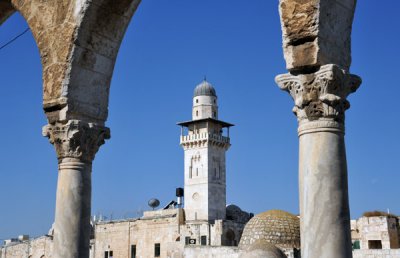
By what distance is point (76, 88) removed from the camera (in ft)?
22.9

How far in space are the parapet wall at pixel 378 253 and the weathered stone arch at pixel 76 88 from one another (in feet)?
36.7

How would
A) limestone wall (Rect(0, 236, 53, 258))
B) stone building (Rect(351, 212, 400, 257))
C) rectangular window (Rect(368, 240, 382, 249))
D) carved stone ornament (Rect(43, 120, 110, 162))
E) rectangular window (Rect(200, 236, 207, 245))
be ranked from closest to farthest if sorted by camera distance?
carved stone ornament (Rect(43, 120, 110, 162)) < stone building (Rect(351, 212, 400, 257)) < rectangular window (Rect(368, 240, 382, 249)) < limestone wall (Rect(0, 236, 53, 258)) < rectangular window (Rect(200, 236, 207, 245))

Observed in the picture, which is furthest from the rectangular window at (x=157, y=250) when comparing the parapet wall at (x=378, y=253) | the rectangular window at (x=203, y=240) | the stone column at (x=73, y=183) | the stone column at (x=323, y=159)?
Result: the stone column at (x=323, y=159)

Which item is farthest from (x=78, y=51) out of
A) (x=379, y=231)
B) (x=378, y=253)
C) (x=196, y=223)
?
(x=196, y=223)

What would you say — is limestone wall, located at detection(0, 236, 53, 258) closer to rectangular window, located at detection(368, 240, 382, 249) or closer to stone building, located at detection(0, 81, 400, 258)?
stone building, located at detection(0, 81, 400, 258)

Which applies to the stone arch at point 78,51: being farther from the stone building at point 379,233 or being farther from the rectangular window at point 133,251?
the rectangular window at point 133,251

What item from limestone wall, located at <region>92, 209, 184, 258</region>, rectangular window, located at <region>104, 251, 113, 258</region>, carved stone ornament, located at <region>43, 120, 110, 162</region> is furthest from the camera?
rectangular window, located at <region>104, 251, 113, 258</region>

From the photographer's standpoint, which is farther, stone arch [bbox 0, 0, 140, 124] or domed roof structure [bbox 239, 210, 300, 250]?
domed roof structure [bbox 239, 210, 300, 250]

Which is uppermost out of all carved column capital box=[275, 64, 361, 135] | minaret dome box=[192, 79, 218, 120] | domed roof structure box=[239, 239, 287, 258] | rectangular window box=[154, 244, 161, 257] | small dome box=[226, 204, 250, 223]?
minaret dome box=[192, 79, 218, 120]

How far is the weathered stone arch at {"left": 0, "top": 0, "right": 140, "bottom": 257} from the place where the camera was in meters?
6.61

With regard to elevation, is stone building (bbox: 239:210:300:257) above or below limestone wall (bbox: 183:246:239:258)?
above

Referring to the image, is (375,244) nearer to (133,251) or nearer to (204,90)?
(133,251)

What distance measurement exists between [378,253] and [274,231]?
4465 millimetres

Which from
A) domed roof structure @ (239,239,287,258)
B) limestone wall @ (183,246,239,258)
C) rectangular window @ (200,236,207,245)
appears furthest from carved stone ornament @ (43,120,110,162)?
rectangular window @ (200,236,207,245)
